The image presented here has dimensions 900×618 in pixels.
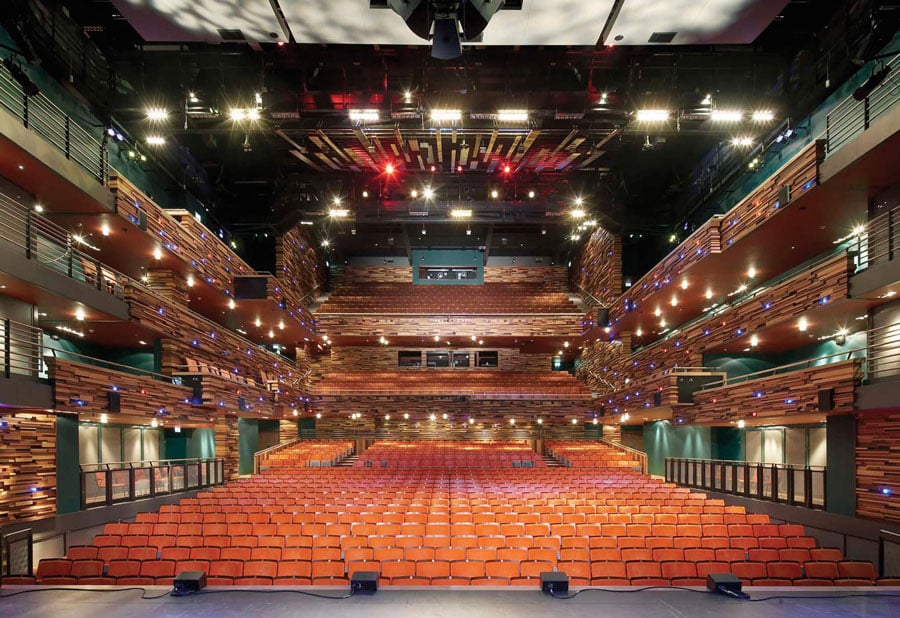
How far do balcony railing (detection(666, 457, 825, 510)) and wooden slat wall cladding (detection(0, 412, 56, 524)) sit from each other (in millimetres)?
13566

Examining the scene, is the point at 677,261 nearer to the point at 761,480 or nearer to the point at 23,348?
the point at 761,480

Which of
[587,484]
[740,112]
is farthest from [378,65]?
[587,484]

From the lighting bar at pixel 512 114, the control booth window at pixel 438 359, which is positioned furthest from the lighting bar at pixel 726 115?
the control booth window at pixel 438 359

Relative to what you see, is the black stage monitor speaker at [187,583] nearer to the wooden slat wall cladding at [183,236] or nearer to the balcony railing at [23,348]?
the balcony railing at [23,348]

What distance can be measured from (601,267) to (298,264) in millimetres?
13004

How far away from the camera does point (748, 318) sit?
1218cm

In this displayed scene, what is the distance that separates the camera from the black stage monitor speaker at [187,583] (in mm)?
5453

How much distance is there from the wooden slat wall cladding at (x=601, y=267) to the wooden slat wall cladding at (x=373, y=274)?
923 cm

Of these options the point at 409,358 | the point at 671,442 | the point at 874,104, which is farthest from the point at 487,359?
the point at 874,104

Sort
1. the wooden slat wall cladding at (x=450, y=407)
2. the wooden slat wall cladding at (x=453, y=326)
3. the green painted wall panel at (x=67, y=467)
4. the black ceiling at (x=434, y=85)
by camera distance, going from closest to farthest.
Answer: the green painted wall panel at (x=67, y=467), the black ceiling at (x=434, y=85), the wooden slat wall cladding at (x=450, y=407), the wooden slat wall cladding at (x=453, y=326)

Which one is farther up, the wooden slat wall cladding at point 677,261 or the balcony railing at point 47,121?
the balcony railing at point 47,121

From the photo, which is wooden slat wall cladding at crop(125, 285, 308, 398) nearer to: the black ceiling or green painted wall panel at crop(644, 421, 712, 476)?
the black ceiling

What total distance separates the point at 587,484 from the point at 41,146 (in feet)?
41.3

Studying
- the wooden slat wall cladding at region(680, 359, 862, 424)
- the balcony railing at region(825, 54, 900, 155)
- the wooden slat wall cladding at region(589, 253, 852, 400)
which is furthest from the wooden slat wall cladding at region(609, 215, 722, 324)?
the wooden slat wall cladding at region(680, 359, 862, 424)
